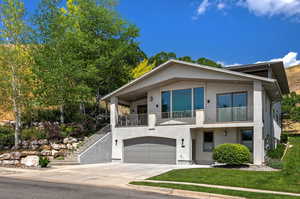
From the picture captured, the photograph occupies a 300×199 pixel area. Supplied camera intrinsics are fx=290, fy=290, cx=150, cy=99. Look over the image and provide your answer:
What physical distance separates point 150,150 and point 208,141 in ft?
15.2

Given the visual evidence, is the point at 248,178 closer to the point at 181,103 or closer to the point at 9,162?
the point at 181,103

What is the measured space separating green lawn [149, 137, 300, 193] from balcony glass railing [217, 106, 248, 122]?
4.37m

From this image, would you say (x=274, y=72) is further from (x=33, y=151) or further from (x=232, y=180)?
(x=33, y=151)

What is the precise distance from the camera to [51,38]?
28672 mm

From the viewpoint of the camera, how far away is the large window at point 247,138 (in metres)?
20.8

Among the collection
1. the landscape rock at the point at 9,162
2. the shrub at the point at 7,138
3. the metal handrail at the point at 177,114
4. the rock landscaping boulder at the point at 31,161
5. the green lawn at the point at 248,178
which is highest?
the metal handrail at the point at 177,114

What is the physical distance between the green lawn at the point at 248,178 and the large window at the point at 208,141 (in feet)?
17.9

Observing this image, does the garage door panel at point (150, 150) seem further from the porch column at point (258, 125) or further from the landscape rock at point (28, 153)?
the landscape rock at point (28, 153)

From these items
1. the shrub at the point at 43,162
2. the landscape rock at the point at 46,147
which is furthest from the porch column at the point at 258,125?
the landscape rock at the point at 46,147

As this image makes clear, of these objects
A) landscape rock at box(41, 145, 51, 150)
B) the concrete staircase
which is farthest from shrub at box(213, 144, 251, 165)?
landscape rock at box(41, 145, 51, 150)

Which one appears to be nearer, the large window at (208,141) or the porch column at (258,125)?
the porch column at (258,125)

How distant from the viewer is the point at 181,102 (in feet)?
76.7

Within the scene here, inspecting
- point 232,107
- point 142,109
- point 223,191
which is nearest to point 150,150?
point 142,109

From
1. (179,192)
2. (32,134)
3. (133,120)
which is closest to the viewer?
(179,192)
